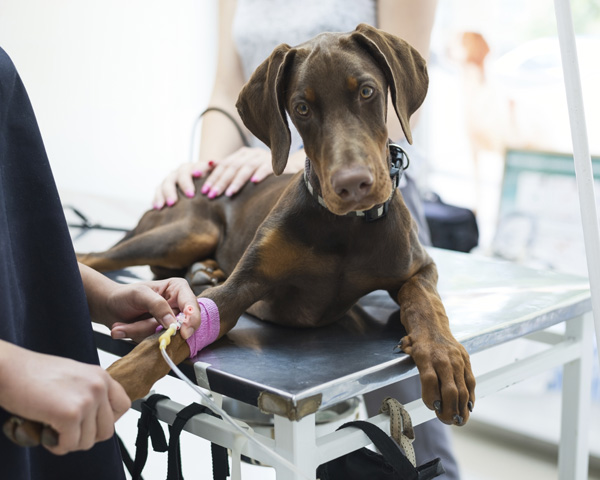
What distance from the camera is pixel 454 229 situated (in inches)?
111

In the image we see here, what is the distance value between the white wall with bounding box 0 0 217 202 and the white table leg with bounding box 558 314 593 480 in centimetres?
190

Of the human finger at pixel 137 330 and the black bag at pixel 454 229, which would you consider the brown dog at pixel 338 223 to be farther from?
the black bag at pixel 454 229

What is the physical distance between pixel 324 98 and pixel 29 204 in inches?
15.7

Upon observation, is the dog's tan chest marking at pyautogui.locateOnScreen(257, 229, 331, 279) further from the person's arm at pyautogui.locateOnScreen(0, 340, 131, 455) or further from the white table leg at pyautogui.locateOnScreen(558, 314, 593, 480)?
the white table leg at pyautogui.locateOnScreen(558, 314, 593, 480)

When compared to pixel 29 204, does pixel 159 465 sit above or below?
below

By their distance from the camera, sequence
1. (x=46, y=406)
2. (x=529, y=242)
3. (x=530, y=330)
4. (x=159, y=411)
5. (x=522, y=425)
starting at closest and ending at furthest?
(x=46, y=406)
(x=159, y=411)
(x=530, y=330)
(x=522, y=425)
(x=529, y=242)

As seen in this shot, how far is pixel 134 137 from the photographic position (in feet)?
9.29

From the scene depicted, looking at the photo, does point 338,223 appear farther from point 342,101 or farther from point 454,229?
point 454,229

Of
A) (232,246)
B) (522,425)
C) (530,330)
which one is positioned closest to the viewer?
(530,330)

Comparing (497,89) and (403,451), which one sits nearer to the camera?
(403,451)

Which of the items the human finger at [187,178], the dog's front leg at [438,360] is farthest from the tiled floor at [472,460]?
the dog's front leg at [438,360]

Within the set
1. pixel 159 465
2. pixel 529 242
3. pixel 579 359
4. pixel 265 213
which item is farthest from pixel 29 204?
pixel 529 242

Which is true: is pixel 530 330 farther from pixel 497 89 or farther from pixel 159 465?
pixel 497 89

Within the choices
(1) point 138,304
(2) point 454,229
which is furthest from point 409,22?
(2) point 454,229
